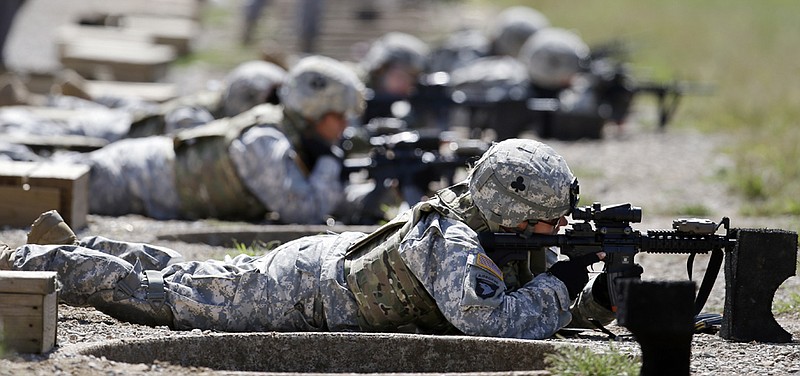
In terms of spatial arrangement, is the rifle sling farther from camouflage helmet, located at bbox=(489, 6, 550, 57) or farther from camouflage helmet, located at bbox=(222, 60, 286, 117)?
camouflage helmet, located at bbox=(489, 6, 550, 57)

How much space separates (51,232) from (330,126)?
4.04 meters

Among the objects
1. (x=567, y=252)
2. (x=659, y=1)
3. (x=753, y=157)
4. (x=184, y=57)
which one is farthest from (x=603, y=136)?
(x=659, y=1)

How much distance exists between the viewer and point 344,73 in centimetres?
1051

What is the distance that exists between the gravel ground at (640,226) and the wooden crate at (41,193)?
0.20 meters

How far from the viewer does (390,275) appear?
19.4 ft

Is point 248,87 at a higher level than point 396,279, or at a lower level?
higher

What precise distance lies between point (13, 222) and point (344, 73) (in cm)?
256

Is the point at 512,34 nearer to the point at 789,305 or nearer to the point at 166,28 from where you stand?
the point at 166,28

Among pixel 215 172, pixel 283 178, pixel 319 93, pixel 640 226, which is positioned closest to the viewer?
pixel 283 178

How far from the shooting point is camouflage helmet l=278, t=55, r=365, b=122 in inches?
405

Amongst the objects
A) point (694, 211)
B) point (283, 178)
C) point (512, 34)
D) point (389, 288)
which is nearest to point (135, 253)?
point (389, 288)

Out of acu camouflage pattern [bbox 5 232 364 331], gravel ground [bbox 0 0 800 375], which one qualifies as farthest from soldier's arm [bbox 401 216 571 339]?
acu camouflage pattern [bbox 5 232 364 331]

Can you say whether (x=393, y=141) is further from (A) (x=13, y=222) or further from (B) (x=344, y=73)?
(A) (x=13, y=222)

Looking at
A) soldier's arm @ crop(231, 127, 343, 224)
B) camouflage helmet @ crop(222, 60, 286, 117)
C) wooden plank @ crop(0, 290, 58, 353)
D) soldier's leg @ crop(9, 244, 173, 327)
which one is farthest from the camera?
camouflage helmet @ crop(222, 60, 286, 117)
